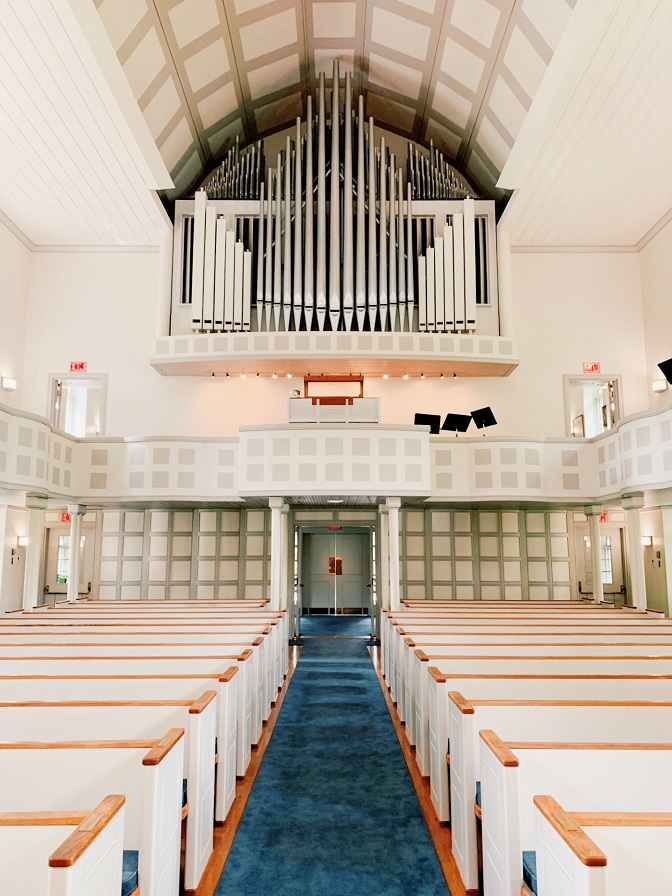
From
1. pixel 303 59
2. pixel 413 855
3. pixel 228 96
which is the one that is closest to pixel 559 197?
pixel 303 59

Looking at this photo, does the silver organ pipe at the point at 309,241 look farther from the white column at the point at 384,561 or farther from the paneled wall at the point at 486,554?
the paneled wall at the point at 486,554

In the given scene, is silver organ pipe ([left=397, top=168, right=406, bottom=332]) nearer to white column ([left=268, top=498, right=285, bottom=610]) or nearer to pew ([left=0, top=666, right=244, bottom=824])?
white column ([left=268, top=498, right=285, bottom=610])

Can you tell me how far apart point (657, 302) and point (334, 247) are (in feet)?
21.6

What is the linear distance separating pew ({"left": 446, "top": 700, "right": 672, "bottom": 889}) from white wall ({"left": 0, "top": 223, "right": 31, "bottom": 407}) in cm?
1147

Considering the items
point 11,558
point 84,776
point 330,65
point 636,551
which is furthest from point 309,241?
point 84,776

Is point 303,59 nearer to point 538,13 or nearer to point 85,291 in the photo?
point 538,13

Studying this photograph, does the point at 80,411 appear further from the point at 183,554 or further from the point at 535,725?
the point at 535,725

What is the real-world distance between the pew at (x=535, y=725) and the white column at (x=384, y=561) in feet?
21.9

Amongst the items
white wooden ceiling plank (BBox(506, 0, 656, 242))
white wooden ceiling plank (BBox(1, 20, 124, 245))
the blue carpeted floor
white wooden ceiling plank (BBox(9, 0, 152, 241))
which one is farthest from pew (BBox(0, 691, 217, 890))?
white wooden ceiling plank (BBox(506, 0, 656, 242))

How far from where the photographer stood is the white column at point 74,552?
1110 cm

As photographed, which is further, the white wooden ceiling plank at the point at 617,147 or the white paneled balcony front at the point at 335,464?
the white paneled balcony front at the point at 335,464

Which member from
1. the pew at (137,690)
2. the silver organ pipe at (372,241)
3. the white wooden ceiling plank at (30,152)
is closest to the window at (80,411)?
the white wooden ceiling plank at (30,152)

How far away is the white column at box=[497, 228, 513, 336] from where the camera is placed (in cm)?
1242

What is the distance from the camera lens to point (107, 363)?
43.3ft
